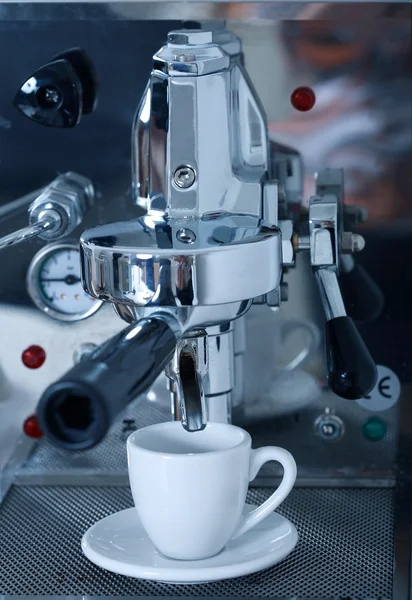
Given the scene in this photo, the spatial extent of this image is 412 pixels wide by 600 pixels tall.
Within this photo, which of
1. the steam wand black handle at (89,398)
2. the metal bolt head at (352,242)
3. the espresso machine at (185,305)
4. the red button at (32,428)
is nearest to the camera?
the steam wand black handle at (89,398)

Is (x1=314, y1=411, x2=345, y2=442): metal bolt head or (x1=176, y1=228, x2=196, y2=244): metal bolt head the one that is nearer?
(x1=176, y1=228, x2=196, y2=244): metal bolt head

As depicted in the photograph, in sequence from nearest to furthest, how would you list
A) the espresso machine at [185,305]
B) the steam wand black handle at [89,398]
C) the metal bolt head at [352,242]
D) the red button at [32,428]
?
the steam wand black handle at [89,398] < the espresso machine at [185,305] < the metal bolt head at [352,242] < the red button at [32,428]

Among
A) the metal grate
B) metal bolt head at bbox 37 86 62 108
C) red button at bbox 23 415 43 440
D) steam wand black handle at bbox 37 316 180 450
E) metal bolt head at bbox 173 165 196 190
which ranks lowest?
the metal grate

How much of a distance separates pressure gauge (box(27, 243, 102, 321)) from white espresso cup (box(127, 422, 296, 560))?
0.51ft

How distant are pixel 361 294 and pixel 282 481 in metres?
0.16

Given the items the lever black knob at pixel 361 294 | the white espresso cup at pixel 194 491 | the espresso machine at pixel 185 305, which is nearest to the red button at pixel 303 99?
the espresso machine at pixel 185 305

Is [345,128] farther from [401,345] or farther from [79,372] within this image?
[79,372]

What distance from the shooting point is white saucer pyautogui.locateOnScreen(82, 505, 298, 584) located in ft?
1.54

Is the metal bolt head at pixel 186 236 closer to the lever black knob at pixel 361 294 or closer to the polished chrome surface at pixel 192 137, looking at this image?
the polished chrome surface at pixel 192 137

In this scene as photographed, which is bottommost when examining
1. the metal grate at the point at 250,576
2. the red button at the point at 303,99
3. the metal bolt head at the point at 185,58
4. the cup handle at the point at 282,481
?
the metal grate at the point at 250,576

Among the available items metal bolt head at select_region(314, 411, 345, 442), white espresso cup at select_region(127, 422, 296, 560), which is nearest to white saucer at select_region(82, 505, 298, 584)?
white espresso cup at select_region(127, 422, 296, 560)

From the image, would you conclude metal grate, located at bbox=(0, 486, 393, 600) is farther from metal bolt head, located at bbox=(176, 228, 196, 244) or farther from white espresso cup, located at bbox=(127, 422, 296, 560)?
metal bolt head, located at bbox=(176, 228, 196, 244)

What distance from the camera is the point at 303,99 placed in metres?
0.60

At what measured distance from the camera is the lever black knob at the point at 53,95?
52 cm
